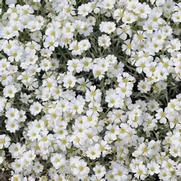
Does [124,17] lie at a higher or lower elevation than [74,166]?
higher

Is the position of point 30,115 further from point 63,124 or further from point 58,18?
point 58,18

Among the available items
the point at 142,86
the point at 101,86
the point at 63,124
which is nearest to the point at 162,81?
the point at 142,86

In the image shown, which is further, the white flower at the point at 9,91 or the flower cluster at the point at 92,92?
the white flower at the point at 9,91

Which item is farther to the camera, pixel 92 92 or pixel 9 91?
pixel 9 91

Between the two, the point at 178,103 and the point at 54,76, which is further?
the point at 54,76

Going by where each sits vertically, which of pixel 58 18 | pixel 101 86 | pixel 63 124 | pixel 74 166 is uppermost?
pixel 58 18

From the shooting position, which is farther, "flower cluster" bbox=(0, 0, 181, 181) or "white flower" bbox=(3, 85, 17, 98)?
"white flower" bbox=(3, 85, 17, 98)

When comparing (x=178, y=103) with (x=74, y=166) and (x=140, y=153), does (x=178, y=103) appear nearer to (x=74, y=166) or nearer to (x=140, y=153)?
(x=140, y=153)

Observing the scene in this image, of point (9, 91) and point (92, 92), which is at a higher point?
point (9, 91)
